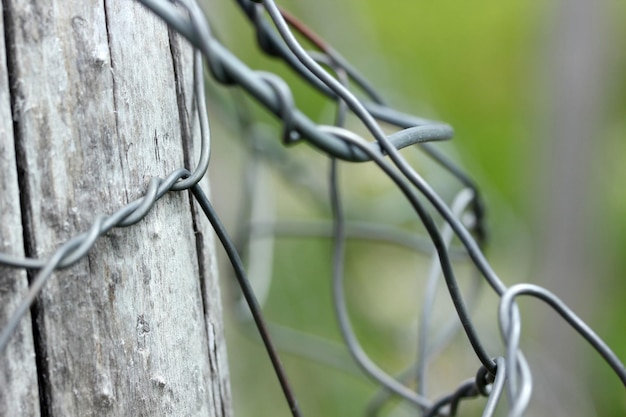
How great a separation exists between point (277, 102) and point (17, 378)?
0.17m

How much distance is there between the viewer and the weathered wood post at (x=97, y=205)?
1.06 ft

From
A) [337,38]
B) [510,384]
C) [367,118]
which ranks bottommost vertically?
[510,384]

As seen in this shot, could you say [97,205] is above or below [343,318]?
A: above

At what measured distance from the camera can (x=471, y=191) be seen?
0.62 meters

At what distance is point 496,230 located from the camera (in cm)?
165

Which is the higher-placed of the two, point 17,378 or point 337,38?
point 337,38

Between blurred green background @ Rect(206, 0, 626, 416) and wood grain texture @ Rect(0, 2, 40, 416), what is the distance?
960 millimetres

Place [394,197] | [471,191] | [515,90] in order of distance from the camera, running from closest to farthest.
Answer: [471,191] → [394,197] → [515,90]

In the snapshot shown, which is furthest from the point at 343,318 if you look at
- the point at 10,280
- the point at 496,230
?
the point at 496,230

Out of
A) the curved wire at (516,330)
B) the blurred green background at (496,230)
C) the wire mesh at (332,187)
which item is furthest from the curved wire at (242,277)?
the blurred green background at (496,230)

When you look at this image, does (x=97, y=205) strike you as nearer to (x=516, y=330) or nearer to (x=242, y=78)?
(x=242, y=78)

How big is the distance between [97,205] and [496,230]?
1399 millimetres

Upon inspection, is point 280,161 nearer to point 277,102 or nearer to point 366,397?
point 277,102

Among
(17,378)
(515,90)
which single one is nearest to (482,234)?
(17,378)
